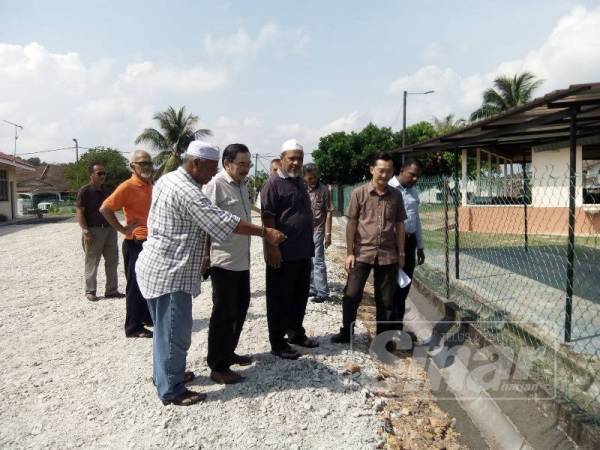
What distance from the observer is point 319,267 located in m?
5.87

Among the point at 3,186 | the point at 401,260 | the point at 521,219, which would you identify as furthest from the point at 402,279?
the point at 3,186

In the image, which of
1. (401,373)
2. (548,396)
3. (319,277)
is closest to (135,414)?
(401,373)

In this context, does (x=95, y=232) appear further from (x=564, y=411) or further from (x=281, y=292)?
(x=564, y=411)

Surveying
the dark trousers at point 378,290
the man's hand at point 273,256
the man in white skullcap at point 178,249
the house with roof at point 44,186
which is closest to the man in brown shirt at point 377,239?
the dark trousers at point 378,290

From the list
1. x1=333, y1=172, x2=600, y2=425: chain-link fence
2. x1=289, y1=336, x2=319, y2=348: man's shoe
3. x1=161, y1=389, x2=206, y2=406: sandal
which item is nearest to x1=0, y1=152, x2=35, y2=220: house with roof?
x1=333, y1=172, x2=600, y2=425: chain-link fence

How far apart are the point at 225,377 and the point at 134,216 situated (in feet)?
6.65

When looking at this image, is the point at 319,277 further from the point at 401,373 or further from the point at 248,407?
the point at 248,407

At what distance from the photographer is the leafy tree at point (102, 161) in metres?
35.7

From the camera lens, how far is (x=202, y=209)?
9.87 ft

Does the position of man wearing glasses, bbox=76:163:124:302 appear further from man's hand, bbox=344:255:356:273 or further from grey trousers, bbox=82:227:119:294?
man's hand, bbox=344:255:356:273

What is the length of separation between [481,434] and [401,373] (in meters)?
0.93

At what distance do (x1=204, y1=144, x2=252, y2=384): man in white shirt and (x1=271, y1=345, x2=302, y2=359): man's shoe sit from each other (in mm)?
504

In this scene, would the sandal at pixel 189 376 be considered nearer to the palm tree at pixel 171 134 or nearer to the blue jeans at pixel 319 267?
the blue jeans at pixel 319 267

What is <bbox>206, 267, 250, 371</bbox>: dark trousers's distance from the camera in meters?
3.45
